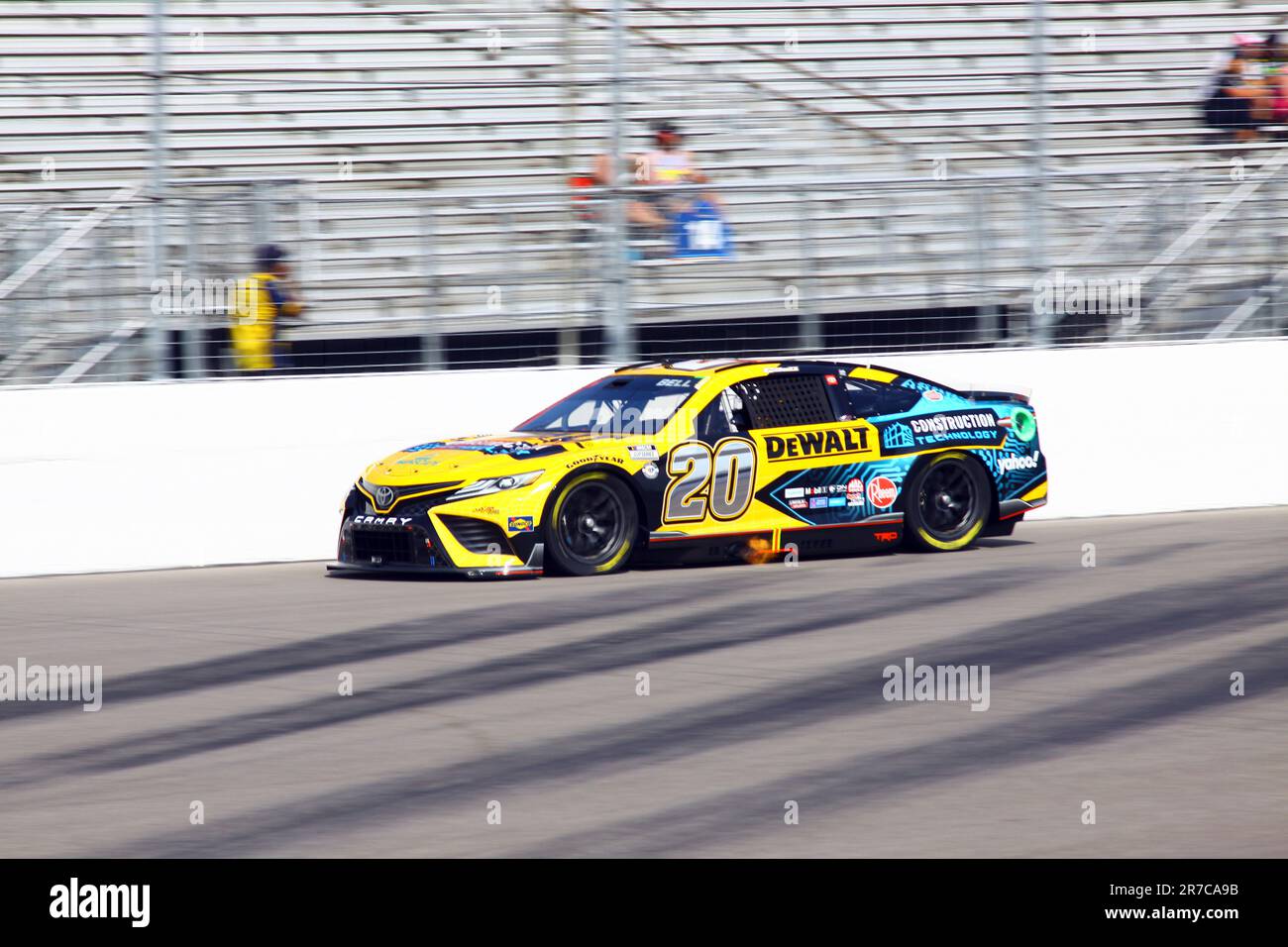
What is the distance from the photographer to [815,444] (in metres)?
12.9

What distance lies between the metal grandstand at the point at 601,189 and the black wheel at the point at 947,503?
9.74ft

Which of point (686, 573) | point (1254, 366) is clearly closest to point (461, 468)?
point (686, 573)

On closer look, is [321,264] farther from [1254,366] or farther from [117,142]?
[1254,366]

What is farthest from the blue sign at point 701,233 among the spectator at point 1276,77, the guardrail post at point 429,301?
the spectator at point 1276,77

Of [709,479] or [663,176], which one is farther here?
[663,176]

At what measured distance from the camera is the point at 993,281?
16.7m

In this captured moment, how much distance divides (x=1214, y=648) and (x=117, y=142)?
10.9 meters

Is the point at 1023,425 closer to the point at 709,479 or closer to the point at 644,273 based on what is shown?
the point at 709,479

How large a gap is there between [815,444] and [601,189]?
3.56 metres

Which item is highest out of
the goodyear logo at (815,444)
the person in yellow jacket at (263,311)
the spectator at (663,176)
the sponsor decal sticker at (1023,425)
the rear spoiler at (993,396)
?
the spectator at (663,176)

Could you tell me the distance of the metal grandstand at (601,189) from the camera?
14391mm

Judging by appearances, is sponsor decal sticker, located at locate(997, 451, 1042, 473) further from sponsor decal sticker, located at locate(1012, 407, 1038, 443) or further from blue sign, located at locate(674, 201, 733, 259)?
blue sign, located at locate(674, 201, 733, 259)

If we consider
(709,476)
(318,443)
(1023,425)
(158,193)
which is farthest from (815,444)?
(158,193)

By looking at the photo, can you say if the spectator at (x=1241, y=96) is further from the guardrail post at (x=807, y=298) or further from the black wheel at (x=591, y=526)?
the black wheel at (x=591, y=526)
